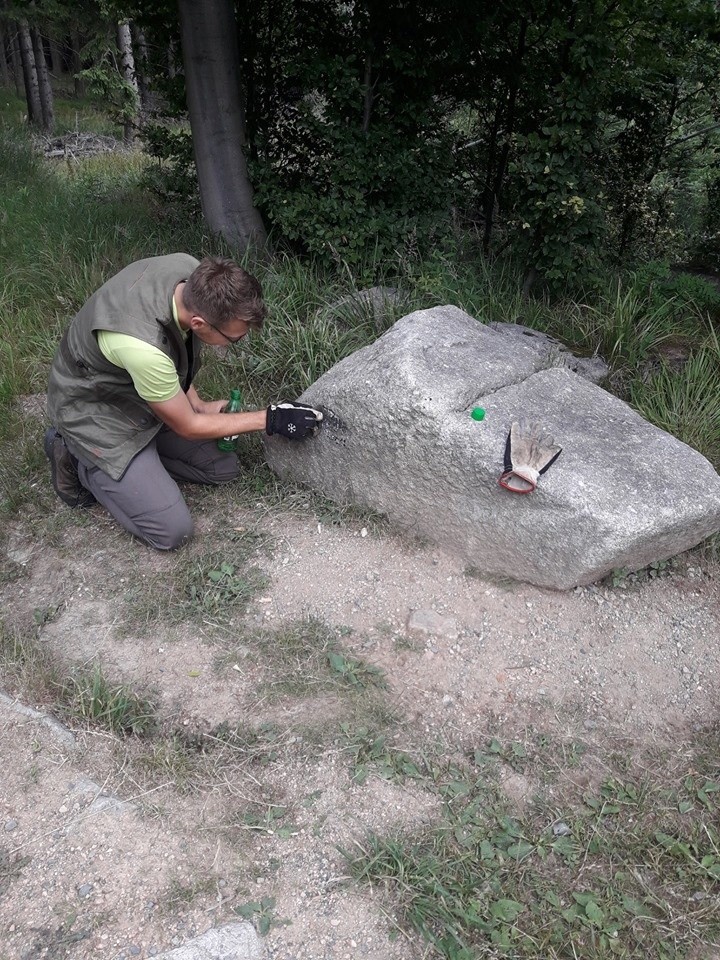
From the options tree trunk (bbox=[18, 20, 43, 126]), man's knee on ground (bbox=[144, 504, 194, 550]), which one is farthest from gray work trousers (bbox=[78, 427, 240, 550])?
tree trunk (bbox=[18, 20, 43, 126])

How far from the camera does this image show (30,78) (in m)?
12.3

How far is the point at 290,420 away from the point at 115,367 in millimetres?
779

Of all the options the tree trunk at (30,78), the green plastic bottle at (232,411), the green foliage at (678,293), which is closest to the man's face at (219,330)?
the green plastic bottle at (232,411)

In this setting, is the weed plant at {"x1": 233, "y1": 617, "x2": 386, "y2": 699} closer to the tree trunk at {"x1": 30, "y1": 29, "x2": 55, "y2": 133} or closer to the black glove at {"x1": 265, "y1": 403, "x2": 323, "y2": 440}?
the black glove at {"x1": 265, "y1": 403, "x2": 323, "y2": 440}

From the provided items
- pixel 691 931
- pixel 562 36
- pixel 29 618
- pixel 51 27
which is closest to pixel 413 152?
pixel 562 36

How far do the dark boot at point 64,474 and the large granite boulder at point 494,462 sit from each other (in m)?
1.00

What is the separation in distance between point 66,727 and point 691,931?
82.8 inches

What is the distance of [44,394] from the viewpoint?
14.2ft

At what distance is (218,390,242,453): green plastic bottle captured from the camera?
11.7 feet

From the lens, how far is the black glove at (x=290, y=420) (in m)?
3.31

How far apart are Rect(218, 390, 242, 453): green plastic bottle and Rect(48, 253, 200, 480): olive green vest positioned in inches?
9.4

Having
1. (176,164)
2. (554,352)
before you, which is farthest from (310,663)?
(176,164)

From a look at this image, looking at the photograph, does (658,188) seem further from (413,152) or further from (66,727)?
(66,727)

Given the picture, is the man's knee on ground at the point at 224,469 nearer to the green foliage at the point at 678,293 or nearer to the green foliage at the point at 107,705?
the green foliage at the point at 107,705
